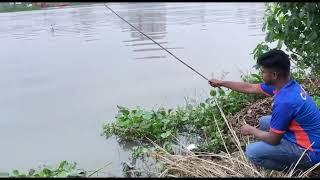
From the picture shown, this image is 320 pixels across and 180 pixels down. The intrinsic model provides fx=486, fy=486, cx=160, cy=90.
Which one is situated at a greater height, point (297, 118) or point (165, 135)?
point (297, 118)

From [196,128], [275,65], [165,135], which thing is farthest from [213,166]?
[196,128]

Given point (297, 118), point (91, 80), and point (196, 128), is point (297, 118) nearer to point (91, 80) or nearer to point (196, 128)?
point (196, 128)

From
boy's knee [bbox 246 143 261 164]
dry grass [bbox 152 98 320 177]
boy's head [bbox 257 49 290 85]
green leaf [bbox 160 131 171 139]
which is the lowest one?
green leaf [bbox 160 131 171 139]

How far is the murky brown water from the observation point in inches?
249

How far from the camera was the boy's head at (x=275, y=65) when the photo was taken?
12.8 ft

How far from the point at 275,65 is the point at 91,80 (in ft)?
20.2

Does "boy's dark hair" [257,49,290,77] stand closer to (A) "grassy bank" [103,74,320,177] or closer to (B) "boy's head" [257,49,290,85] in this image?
(B) "boy's head" [257,49,290,85]

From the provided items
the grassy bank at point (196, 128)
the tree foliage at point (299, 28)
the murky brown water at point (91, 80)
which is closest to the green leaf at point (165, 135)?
the grassy bank at point (196, 128)

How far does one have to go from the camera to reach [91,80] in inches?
380

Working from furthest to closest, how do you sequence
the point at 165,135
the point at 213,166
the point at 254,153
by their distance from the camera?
the point at 165,135, the point at 213,166, the point at 254,153

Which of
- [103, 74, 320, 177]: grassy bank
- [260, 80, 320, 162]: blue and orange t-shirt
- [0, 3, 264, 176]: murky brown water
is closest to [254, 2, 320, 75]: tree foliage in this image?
[103, 74, 320, 177]: grassy bank

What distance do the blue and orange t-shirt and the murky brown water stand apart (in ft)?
6.84

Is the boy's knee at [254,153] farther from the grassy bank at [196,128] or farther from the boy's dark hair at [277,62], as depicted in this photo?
the boy's dark hair at [277,62]

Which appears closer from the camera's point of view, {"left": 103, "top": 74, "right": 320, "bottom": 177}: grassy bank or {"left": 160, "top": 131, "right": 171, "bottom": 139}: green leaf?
{"left": 103, "top": 74, "right": 320, "bottom": 177}: grassy bank
